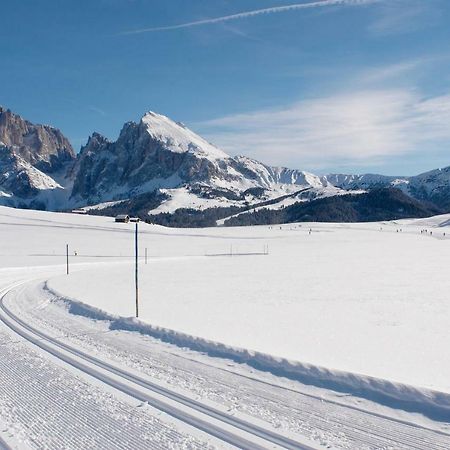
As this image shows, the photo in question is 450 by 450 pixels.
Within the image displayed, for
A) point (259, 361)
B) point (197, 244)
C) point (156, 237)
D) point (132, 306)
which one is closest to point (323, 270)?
point (132, 306)

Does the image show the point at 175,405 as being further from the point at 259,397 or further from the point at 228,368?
A: the point at 228,368

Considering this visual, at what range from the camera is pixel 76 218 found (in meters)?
113

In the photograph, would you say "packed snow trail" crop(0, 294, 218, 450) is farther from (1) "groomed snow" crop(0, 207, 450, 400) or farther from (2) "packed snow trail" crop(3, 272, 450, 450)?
(1) "groomed snow" crop(0, 207, 450, 400)

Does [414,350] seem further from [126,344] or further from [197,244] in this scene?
[197,244]

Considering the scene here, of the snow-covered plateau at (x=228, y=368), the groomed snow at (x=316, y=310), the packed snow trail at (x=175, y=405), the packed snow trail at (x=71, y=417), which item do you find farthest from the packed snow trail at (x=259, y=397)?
the groomed snow at (x=316, y=310)

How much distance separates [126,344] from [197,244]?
70.6 metres

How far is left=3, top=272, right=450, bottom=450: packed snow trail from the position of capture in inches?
296

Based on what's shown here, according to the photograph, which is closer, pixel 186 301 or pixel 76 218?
pixel 186 301

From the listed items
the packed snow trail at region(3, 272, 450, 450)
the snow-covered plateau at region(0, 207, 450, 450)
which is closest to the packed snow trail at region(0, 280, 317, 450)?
the snow-covered plateau at region(0, 207, 450, 450)

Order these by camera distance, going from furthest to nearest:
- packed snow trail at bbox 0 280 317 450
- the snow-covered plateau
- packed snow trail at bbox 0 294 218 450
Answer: the snow-covered plateau < packed snow trail at bbox 0 294 218 450 < packed snow trail at bbox 0 280 317 450

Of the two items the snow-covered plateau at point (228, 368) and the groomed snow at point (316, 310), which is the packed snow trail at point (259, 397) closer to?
the snow-covered plateau at point (228, 368)

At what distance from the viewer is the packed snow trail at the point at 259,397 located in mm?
7516

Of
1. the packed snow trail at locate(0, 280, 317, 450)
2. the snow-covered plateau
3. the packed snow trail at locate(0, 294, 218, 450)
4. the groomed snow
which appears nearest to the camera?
the packed snow trail at locate(0, 280, 317, 450)

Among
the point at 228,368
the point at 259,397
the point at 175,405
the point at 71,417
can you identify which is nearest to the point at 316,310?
the point at 228,368
